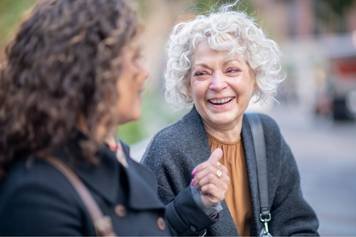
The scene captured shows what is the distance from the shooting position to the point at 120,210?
1736 millimetres

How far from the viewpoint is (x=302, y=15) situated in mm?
55281

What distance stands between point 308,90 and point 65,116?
2103 inches

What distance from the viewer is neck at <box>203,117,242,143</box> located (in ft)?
8.91

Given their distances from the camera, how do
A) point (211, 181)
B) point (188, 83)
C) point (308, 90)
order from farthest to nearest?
point (308, 90) < point (188, 83) < point (211, 181)

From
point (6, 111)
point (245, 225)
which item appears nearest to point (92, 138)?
point (6, 111)

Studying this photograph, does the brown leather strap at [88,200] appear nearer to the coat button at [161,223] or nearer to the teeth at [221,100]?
the coat button at [161,223]

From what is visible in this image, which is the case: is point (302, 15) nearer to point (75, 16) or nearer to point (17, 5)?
point (17, 5)

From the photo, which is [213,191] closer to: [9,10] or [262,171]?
[262,171]

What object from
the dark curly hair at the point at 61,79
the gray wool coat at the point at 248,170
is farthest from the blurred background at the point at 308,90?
the gray wool coat at the point at 248,170

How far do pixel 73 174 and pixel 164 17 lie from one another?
30.3 m

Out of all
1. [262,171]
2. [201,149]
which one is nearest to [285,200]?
[262,171]

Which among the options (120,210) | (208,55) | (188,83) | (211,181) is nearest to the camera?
(120,210)

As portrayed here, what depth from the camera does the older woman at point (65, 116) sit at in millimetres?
1573

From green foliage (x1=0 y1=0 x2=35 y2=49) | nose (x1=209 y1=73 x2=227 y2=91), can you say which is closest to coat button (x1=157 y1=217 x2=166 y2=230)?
nose (x1=209 y1=73 x2=227 y2=91)
